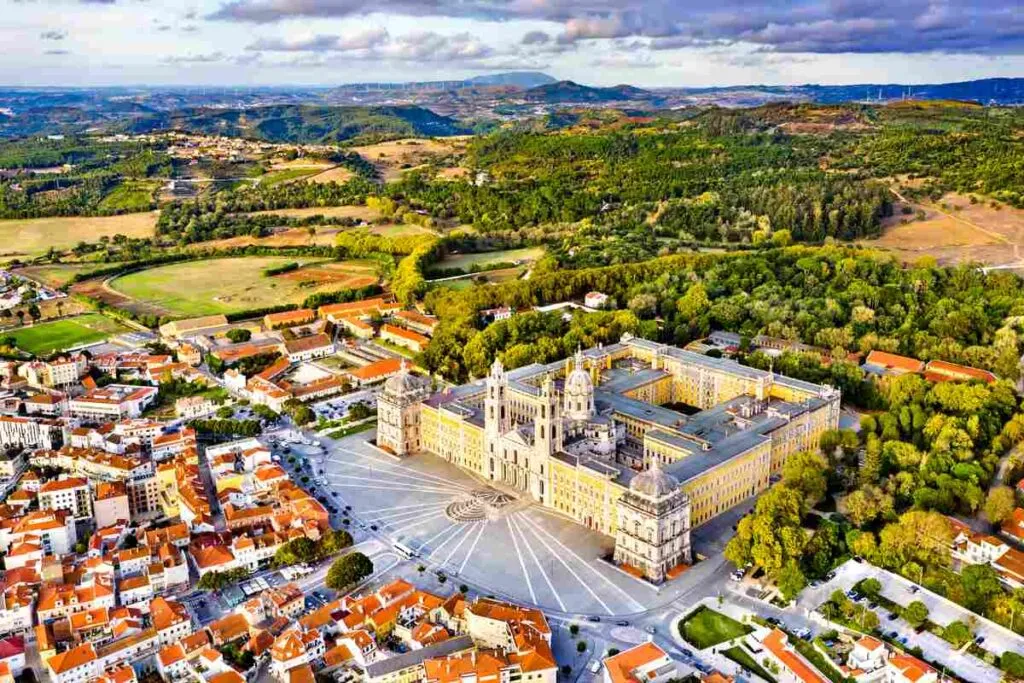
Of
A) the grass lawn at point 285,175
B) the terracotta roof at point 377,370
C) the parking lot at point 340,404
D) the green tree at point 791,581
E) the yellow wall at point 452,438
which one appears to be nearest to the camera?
the green tree at point 791,581

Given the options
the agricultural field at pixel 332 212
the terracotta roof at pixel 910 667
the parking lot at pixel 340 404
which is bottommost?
the parking lot at pixel 340 404

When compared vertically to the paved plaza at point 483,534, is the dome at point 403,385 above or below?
above

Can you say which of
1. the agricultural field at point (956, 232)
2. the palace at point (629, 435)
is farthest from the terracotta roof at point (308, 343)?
the agricultural field at point (956, 232)

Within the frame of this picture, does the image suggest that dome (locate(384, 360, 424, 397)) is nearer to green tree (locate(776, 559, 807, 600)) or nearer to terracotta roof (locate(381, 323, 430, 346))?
terracotta roof (locate(381, 323, 430, 346))

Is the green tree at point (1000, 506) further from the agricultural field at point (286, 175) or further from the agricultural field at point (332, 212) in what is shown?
the agricultural field at point (286, 175)

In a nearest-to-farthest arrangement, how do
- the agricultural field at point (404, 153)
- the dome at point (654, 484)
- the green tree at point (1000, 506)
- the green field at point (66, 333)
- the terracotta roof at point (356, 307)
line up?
the dome at point (654, 484) < the green tree at point (1000, 506) < the green field at point (66, 333) < the terracotta roof at point (356, 307) < the agricultural field at point (404, 153)

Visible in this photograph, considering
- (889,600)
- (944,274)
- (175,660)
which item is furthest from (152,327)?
(944,274)

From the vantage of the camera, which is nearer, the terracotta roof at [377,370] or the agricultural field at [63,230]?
the terracotta roof at [377,370]

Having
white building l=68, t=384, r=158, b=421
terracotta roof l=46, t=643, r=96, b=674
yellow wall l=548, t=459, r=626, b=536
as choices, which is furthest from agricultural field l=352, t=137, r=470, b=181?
terracotta roof l=46, t=643, r=96, b=674
